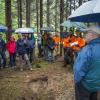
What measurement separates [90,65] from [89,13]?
2.71ft

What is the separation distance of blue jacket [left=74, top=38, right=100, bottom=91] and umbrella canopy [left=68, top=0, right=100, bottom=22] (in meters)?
0.42

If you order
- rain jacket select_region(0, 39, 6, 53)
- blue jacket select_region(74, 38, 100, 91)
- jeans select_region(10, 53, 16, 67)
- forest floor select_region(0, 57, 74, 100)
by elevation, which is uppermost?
blue jacket select_region(74, 38, 100, 91)

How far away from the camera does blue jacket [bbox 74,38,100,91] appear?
5527 mm

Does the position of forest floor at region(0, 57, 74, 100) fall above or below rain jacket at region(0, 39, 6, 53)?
below

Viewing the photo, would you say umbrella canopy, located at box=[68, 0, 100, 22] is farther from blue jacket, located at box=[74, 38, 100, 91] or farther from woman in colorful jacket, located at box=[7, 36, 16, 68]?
woman in colorful jacket, located at box=[7, 36, 16, 68]

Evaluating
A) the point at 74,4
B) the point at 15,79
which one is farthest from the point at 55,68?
the point at 74,4

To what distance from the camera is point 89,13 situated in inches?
224

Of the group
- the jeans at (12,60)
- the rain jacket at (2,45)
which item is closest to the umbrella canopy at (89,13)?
the rain jacket at (2,45)

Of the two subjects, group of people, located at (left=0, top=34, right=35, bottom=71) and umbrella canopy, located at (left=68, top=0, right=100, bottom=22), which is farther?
group of people, located at (left=0, top=34, right=35, bottom=71)

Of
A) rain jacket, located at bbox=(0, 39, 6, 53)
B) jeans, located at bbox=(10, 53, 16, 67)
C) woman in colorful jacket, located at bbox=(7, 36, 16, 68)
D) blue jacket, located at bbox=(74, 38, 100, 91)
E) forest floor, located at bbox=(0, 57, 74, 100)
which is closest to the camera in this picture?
blue jacket, located at bbox=(74, 38, 100, 91)

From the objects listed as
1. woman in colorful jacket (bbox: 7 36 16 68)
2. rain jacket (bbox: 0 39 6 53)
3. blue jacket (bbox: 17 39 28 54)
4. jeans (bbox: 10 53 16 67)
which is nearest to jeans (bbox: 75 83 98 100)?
blue jacket (bbox: 17 39 28 54)

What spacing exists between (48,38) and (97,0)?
1647 centimetres

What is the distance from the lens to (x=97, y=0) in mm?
6012

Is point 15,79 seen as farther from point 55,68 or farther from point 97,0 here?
point 97,0
